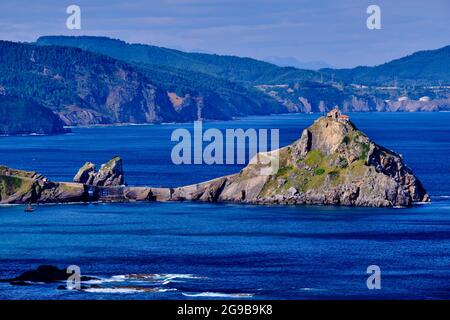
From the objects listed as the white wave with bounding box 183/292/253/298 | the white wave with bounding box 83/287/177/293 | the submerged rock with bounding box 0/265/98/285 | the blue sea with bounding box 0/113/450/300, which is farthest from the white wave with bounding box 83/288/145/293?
the submerged rock with bounding box 0/265/98/285

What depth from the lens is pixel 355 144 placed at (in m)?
→ 172

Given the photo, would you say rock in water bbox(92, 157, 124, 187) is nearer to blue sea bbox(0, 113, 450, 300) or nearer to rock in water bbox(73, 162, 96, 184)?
rock in water bbox(73, 162, 96, 184)

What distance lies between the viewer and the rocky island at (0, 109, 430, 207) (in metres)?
169

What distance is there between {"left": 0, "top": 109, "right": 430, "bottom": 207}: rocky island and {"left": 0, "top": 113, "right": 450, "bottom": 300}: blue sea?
3016 millimetres

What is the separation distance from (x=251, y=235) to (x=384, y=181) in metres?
30.5

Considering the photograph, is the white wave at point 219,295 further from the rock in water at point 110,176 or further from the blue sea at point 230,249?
the rock in water at point 110,176

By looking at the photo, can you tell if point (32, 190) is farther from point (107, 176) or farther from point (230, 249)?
point (230, 249)

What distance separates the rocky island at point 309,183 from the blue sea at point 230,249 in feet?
9.89

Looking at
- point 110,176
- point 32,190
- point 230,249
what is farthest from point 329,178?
point 32,190

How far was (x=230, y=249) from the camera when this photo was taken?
133 meters

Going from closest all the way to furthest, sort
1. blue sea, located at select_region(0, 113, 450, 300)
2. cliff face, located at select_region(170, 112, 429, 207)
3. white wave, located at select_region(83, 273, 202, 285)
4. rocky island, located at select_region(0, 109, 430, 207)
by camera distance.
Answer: blue sea, located at select_region(0, 113, 450, 300) < white wave, located at select_region(83, 273, 202, 285) < cliff face, located at select_region(170, 112, 429, 207) < rocky island, located at select_region(0, 109, 430, 207)

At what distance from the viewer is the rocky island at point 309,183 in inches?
6658
